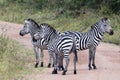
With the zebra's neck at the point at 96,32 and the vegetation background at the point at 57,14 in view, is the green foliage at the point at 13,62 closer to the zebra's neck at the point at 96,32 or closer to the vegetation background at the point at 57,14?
the vegetation background at the point at 57,14

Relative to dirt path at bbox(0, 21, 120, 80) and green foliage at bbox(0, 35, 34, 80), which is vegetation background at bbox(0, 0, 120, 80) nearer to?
green foliage at bbox(0, 35, 34, 80)

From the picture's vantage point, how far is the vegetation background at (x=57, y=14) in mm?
18947

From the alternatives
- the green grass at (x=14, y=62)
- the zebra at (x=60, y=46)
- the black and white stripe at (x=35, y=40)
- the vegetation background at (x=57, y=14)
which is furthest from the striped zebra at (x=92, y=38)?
the vegetation background at (x=57, y=14)

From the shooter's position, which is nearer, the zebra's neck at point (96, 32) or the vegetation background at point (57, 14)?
the zebra's neck at point (96, 32)

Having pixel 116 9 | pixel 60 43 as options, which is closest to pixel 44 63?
pixel 60 43

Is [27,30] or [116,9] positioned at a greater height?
[116,9]

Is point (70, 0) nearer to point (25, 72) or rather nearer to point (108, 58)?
point (108, 58)

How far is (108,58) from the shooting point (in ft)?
61.5

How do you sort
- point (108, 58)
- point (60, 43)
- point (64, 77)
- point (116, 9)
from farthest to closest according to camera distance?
point (116, 9) < point (108, 58) < point (60, 43) < point (64, 77)

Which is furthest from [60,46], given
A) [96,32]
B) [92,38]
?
[96,32]

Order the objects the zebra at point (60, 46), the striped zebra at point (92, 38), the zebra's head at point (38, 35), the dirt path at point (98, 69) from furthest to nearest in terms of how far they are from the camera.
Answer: the striped zebra at point (92, 38)
the zebra's head at point (38, 35)
the zebra at point (60, 46)
the dirt path at point (98, 69)

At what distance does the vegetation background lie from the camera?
18.9m

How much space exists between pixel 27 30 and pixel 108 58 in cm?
344

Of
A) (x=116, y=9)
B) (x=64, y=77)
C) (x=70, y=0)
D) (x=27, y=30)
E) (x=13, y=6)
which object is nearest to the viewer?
(x=64, y=77)
